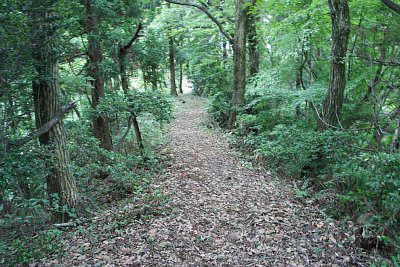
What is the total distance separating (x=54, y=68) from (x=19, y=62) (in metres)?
0.96

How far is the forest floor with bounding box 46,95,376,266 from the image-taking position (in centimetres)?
378

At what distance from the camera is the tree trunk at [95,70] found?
6.71 meters

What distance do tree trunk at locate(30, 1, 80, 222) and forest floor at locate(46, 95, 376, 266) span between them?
683mm

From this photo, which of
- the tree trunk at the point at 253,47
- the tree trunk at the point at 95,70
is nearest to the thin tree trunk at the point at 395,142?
the tree trunk at the point at 95,70

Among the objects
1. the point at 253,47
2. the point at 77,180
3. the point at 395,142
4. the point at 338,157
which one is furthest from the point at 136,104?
the point at 253,47

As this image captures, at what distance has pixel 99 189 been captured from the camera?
6055 millimetres

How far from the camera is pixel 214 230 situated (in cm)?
449

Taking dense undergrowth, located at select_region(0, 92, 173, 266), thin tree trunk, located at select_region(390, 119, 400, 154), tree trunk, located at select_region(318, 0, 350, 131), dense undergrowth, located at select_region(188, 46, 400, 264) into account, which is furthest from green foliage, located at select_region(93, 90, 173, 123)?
thin tree trunk, located at select_region(390, 119, 400, 154)

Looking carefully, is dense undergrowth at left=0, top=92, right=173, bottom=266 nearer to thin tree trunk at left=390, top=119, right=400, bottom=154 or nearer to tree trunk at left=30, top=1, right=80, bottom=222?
tree trunk at left=30, top=1, right=80, bottom=222

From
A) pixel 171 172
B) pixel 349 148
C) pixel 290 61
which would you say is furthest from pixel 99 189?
pixel 290 61

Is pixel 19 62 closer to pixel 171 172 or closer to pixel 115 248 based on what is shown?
pixel 115 248

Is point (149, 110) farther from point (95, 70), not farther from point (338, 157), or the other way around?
point (338, 157)

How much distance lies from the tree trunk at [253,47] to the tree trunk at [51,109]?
342 inches

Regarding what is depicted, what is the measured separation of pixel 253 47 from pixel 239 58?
1.77m
